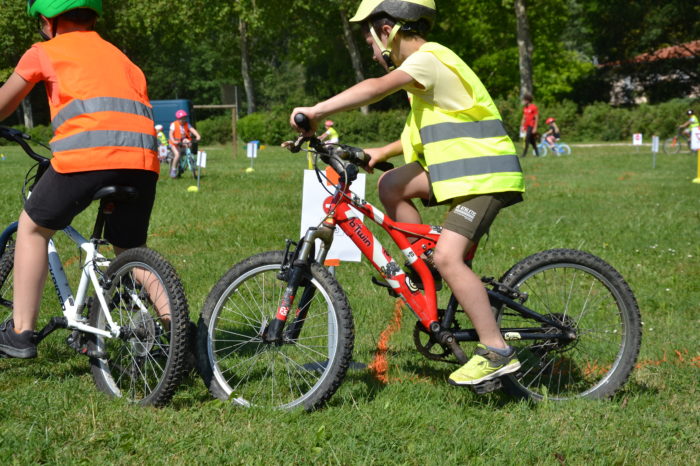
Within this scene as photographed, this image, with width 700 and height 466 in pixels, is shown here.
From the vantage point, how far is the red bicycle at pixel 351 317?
405cm

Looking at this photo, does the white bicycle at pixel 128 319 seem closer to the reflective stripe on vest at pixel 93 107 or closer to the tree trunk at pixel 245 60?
the reflective stripe on vest at pixel 93 107

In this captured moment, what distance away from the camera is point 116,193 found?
4059 millimetres

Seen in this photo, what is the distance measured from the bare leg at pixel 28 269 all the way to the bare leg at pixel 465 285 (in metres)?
1.95

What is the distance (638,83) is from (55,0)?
54424mm

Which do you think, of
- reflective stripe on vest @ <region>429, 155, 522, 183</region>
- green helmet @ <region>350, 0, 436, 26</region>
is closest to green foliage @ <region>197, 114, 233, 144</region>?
green helmet @ <region>350, 0, 436, 26</region>

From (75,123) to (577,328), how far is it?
106 inches

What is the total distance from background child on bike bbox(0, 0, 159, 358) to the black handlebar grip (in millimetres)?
885

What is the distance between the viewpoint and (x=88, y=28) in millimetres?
4316

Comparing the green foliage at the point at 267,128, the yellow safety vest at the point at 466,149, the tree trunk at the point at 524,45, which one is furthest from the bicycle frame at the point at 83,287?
the green foliage at the point at 267,128

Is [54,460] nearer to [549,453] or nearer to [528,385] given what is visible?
[549,453]

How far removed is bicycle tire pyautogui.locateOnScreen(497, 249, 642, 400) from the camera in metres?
4.32

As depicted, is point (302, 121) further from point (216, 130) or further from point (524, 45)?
point (216, 130)

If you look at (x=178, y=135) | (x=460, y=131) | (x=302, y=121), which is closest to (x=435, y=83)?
(x=460, y=131)

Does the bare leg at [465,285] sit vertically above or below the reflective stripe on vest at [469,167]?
below
